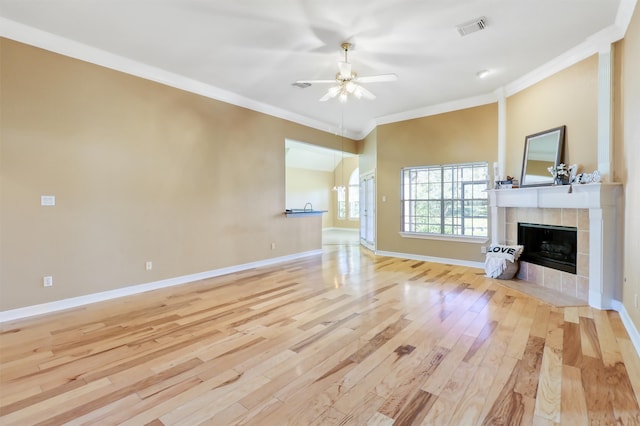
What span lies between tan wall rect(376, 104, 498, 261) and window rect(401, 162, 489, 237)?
7.0 inches

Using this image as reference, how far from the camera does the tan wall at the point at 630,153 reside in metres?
2.64

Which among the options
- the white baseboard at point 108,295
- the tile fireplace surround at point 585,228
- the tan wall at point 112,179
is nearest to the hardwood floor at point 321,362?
the white baseboard at point 108,295

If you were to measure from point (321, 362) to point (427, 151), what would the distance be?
5.02 m

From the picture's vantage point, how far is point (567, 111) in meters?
3.96

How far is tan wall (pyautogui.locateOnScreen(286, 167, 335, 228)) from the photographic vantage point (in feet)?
39.4

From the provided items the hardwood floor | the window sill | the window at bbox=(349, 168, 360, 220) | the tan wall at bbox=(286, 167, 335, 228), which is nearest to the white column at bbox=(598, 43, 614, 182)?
the hardwood floor

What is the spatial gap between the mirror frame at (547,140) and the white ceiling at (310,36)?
926 mm

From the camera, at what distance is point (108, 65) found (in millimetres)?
3805

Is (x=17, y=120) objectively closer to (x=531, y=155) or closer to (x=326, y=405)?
(x=326, y=405)

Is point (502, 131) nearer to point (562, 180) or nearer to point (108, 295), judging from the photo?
point (562, 180)

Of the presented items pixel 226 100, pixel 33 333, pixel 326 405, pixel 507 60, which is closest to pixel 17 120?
pixel 33 333

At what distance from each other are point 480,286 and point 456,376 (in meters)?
2.62

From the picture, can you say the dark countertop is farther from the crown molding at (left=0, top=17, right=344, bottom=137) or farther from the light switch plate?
the light switch plate

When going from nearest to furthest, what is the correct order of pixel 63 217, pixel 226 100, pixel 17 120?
pixel 17 120
pixel 63 217
pixel 226 100
